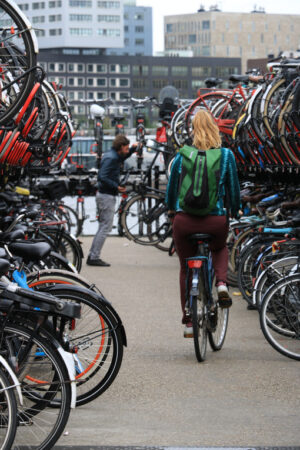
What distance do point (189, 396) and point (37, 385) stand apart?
5.88 feet

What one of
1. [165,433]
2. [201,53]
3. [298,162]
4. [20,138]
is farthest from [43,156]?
[201,53]

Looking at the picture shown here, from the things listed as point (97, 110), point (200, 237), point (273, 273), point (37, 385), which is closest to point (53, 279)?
point (37, 385)

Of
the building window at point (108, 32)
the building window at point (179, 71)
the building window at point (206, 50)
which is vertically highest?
the building window at point (108, 32)

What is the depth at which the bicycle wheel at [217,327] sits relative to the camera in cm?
756

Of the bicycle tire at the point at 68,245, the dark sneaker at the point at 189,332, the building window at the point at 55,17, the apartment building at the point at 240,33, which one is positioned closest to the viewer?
the dark sneaker at the point at 189,332

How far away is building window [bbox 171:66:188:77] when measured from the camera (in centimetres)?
15525

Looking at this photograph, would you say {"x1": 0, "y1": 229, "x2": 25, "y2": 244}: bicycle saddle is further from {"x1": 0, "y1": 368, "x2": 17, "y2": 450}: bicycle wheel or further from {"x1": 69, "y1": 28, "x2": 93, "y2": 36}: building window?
{"x1": 69, "y1": 28, "x2": 93, "y2": 36}: building window

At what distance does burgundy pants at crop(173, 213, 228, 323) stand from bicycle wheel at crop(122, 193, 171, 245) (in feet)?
26.3

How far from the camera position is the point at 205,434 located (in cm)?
531

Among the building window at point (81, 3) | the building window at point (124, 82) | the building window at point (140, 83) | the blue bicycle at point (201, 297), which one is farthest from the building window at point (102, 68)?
the blue bicycle at point (201, 297)

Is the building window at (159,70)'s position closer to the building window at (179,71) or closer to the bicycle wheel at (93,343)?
the building window at (179,71)

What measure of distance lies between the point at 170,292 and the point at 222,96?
16.6 ft

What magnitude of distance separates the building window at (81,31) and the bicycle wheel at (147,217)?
14362cm

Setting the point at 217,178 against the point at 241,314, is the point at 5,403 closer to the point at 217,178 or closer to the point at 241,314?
the point at 217,178
